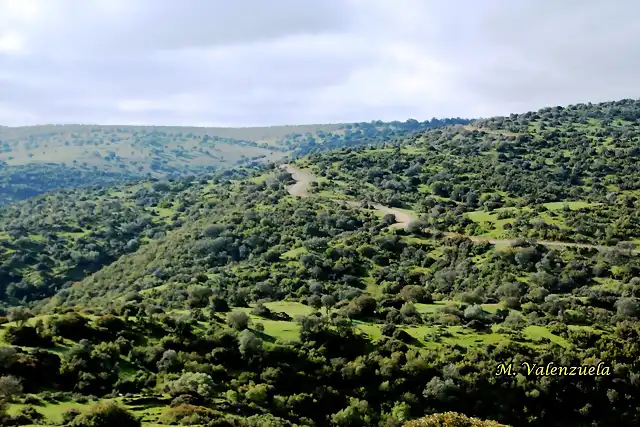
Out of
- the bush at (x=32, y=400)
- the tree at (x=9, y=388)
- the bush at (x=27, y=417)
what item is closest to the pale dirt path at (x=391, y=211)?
the bush at (x=32, y=400)

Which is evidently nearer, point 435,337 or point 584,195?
→ point 435,337

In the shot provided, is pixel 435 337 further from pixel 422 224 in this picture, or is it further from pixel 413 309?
pixel 422 224

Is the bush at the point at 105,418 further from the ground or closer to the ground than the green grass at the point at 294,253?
further from the ground

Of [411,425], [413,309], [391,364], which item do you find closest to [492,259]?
[413,309]

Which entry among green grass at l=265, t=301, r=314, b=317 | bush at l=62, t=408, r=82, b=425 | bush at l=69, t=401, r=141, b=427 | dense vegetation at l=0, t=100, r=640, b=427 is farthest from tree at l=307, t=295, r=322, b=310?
bush at l=62, t=408, r=82, b=425

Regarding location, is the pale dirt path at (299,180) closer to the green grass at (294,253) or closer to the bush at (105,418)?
the green grass at (294,253)

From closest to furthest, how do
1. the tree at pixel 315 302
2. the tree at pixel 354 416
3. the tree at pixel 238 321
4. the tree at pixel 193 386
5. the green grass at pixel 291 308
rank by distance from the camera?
1. the tree at pixel 193 386
2. the tree at pixel 354 416
3. the tree at pixel 238 321
4. the green grass at pixel 291 308
5. the tree at pixel 315 302

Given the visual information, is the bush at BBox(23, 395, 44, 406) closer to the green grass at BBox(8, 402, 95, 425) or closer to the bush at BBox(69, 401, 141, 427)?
the green grass at BBox(8, 402, 95, 425)

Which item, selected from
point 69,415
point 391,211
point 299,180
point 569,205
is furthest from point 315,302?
point 299,180
